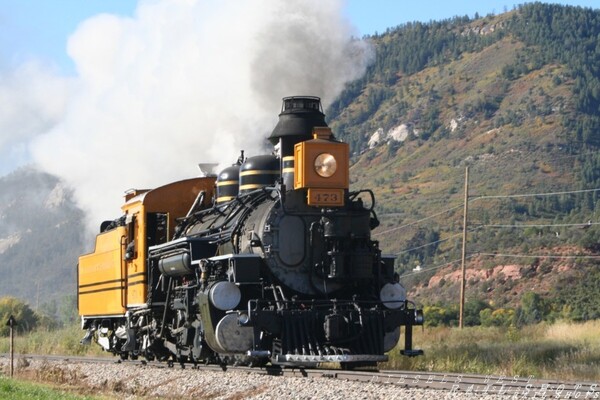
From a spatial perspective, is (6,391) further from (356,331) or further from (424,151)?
(424,151)

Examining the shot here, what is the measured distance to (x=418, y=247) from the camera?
97812mm

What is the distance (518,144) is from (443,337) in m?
105

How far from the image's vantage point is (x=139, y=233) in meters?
24.9

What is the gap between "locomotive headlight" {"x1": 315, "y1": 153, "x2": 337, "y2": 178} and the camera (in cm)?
1981

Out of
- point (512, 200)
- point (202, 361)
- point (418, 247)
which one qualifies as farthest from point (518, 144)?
point (202, 361)

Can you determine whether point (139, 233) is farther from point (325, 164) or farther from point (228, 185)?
point (325, 164)

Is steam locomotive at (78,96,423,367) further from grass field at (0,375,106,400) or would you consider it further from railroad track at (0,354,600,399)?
grass field at (0,375,106,400)

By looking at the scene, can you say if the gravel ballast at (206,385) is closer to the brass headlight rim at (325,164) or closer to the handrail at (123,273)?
the handrail at (123,273)

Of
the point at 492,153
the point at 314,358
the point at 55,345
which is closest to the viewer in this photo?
the point at 314,358

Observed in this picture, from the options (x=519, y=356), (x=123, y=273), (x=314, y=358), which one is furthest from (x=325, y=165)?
(x=123, y=273)

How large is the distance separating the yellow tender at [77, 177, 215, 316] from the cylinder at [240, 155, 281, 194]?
3.19 metres

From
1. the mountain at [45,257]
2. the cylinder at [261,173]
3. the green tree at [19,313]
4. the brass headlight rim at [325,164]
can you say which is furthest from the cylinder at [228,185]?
the mountain at [45,257]

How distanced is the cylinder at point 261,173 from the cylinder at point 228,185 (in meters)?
1.02

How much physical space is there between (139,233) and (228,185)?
2.99 meters
